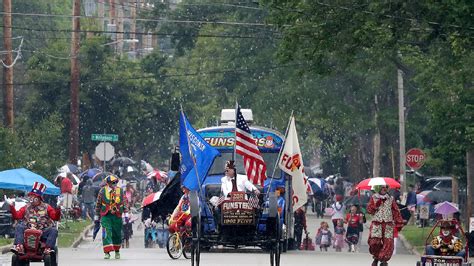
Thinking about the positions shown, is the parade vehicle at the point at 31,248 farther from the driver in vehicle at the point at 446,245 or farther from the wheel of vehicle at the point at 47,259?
the driver in vehicle at the point at 446,245

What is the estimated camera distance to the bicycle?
2964 centimetres

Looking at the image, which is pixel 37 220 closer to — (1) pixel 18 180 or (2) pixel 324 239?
(1) pixel 18 180

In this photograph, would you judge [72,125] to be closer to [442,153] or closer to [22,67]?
[442,153]

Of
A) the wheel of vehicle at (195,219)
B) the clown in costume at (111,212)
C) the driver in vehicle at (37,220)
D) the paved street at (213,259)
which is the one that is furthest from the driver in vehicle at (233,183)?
the clown in costume at (111,212)

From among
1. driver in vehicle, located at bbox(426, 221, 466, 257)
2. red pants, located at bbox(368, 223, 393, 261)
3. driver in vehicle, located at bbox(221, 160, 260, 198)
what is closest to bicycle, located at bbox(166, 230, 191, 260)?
red pants, located at bbox(368, 223, 393, 261)

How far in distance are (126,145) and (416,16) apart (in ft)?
135

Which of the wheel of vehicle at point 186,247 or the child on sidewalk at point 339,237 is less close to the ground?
the child on sidewalk at point 339,237

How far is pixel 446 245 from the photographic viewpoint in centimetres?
Result: 2202

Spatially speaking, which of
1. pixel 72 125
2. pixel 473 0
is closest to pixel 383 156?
pixel 72 125

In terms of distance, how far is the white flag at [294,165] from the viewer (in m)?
30.5

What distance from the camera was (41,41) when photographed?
100062mm

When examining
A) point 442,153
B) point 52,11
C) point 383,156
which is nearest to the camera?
point 442,153

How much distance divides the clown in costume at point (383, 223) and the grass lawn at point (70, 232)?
14489 mm

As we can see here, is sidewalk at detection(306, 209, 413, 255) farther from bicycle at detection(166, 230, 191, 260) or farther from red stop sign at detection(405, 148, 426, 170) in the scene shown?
bicycle at detection(166, 230, 191, 260)
